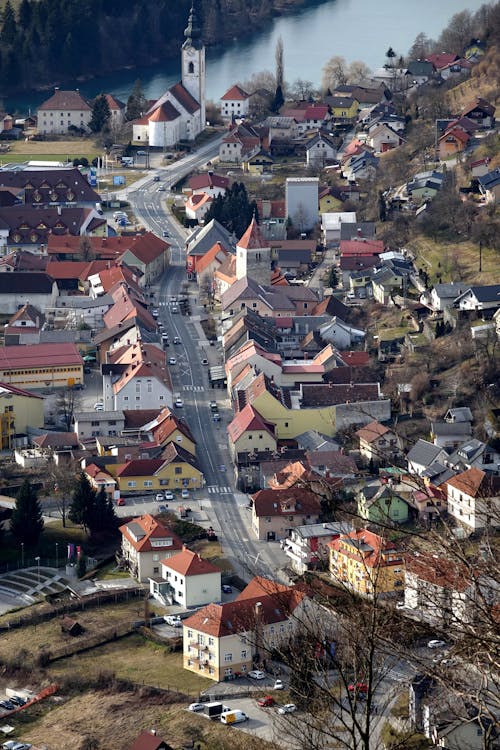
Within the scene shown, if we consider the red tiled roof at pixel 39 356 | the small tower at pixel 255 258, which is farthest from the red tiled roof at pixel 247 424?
the small tower at pixel 255 258

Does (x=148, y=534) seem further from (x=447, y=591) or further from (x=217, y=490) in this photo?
(x=447, y=591)

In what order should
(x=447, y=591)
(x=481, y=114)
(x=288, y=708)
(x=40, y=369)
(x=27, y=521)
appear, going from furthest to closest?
(x=481, y=114)
(x=40, y=369)
(x=27, y=521)
(x=288, y=708)
(x=447, y=591)

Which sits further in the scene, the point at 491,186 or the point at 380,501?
the point at 491,186

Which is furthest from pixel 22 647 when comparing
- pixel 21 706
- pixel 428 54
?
pixel 428 54

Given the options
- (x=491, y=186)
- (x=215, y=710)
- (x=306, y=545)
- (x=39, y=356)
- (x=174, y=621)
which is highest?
(x=491, y=186)

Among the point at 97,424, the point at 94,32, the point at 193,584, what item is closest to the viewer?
the point at 193,584

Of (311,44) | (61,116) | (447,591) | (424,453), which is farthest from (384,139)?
(447,591)

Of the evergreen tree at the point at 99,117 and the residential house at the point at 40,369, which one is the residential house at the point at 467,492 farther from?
the evergreen tree at the point at 99,117

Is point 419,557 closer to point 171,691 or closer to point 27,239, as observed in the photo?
point 171,691
